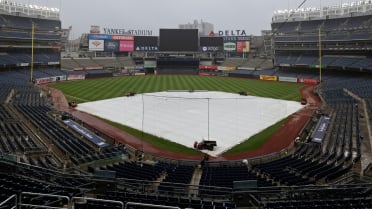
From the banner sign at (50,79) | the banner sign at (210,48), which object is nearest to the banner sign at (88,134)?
the banner sign at (50,79)

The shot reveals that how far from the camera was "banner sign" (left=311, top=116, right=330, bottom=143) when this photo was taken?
3016 centimetres

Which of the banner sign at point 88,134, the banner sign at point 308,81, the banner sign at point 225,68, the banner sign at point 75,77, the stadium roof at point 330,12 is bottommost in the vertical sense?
the banner sign at point 88,134

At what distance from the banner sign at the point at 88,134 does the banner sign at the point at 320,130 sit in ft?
60.8

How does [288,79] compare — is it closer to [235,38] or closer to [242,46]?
[242,46]

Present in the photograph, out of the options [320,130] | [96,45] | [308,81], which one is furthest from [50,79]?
[320,130]

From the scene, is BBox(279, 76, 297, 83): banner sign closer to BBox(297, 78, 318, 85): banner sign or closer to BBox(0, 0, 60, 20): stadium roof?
BBox(297, 78, 318, 85): banner sign

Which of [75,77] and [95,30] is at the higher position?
[95,30]

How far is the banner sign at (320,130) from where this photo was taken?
98.9ft

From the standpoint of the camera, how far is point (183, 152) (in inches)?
1161

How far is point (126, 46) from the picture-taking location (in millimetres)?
107500

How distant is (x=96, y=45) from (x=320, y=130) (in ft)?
276

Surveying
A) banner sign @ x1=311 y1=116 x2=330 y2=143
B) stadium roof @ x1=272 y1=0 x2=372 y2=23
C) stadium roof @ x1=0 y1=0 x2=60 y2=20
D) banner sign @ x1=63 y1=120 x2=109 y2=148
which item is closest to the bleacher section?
stadium roof @ x1=272 y1=0 x2=372 y2=23

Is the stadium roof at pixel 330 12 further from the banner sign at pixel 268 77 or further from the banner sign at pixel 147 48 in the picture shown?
the banner sign at pixel 147 48

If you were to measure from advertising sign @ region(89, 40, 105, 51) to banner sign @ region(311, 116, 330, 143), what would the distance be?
8007 cm
